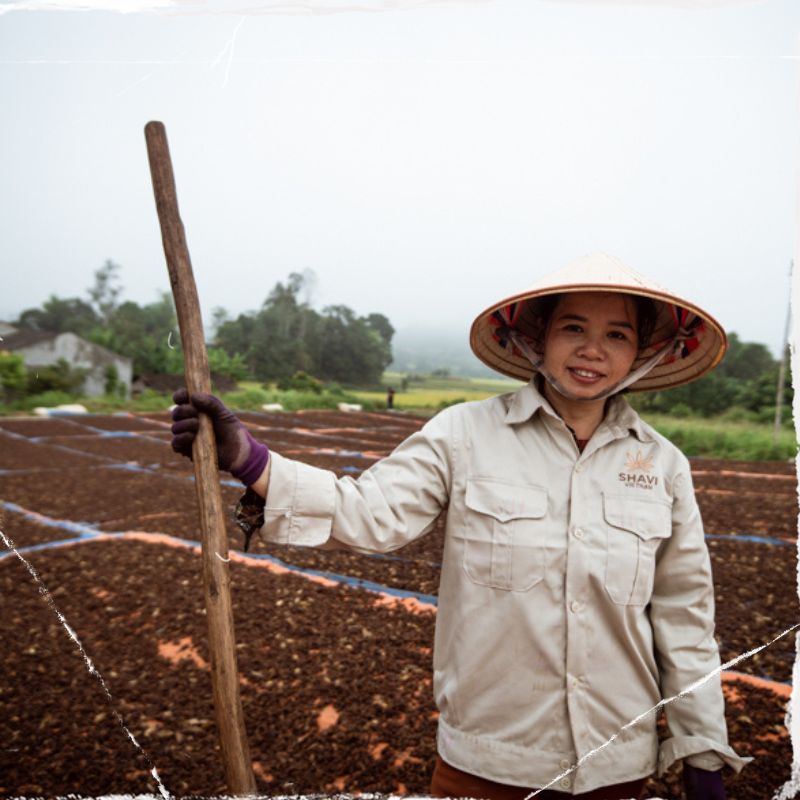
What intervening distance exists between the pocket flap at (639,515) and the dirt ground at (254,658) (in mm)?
1285

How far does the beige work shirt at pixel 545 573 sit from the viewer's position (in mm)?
1099

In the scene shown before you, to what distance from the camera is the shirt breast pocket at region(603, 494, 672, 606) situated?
1115mm

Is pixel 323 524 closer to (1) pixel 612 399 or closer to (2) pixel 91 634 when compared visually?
(1) pixel 612 399

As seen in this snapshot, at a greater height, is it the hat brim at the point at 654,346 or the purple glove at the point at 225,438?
the hat brim at the point at 654,346

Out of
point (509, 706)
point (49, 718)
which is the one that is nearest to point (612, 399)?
point (509, 706)

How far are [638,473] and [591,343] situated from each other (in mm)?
268

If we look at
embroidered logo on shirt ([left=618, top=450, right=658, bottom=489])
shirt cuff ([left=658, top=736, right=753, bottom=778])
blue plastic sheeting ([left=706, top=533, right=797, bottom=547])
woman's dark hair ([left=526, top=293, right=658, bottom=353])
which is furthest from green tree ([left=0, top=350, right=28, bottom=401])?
shirt cuff ([left=658, top=736, right=753, bottom=778])

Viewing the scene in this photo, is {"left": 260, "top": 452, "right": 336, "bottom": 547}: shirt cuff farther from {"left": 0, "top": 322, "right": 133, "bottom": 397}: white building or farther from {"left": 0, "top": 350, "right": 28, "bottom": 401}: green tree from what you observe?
{"left": 0, "top": 322, "right": 133, "bottom": 397}: white building

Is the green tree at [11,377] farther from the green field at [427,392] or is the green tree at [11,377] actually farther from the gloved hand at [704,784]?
the gloved hand at [704,784]

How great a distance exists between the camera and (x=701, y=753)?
118 cm

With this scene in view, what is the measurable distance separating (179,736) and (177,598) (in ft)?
3.78

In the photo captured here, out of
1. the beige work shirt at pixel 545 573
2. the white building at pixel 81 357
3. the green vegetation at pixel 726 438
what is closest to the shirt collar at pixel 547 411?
the beige work shirt at pixel 545 573

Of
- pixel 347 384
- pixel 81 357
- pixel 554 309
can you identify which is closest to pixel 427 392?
pixel 347 384

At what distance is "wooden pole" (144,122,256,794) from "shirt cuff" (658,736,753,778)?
31.0 inches
